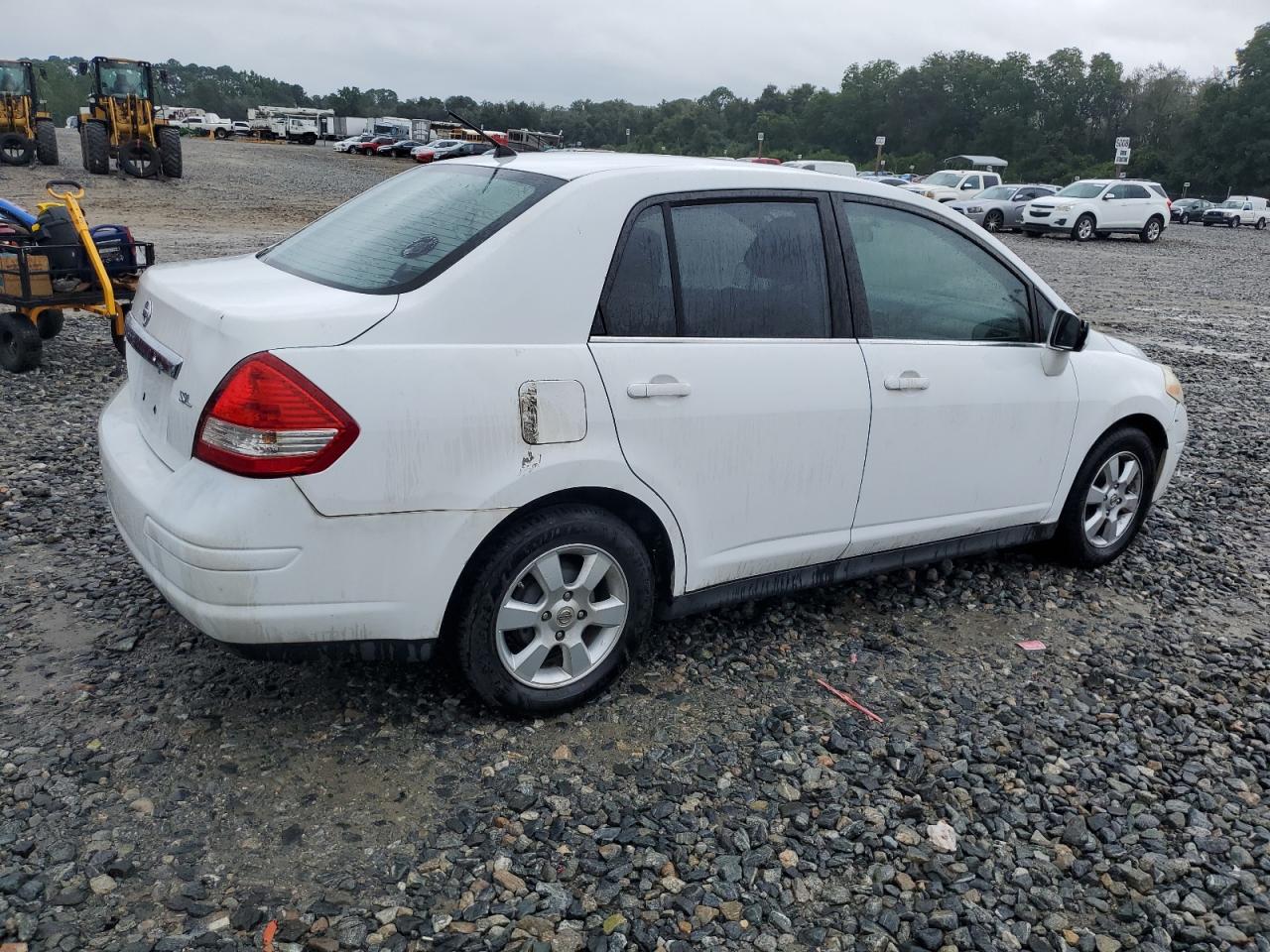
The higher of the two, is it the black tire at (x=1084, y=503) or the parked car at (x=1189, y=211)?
the black tire at (x=1084, y=503)

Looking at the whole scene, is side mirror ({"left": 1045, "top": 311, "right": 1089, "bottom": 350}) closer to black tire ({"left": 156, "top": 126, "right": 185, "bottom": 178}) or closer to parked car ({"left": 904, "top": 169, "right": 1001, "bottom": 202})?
black tire ({"left": 156, "top": 126, "right": 185, "bottom": 178})

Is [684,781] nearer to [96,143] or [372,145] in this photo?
[96,143]

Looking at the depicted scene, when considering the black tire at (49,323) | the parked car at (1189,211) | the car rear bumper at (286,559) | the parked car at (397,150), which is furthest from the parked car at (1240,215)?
the car rear bumper at (286,559)

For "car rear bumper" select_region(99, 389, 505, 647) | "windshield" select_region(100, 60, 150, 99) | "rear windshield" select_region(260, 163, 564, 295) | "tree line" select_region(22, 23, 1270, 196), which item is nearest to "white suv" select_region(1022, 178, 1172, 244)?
"windshield" select_region(100, 60, 150, 99)

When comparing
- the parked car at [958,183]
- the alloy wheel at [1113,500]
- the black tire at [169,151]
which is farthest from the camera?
the parked car at [958,183]

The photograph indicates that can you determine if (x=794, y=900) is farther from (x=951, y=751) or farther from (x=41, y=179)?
(x=41, y=179)

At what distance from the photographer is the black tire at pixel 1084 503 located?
4.67 metres

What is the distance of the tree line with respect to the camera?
72438mm

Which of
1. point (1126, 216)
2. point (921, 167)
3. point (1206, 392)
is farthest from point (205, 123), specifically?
point (1206, 392)

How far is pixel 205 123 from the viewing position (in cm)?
7725

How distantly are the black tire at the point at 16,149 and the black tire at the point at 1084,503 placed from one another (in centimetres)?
2927

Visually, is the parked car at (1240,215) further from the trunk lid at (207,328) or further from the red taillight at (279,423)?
the red taillight at (279,423)

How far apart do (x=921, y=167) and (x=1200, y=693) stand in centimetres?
9394

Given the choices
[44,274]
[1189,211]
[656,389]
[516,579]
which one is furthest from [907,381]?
[1189,211]
